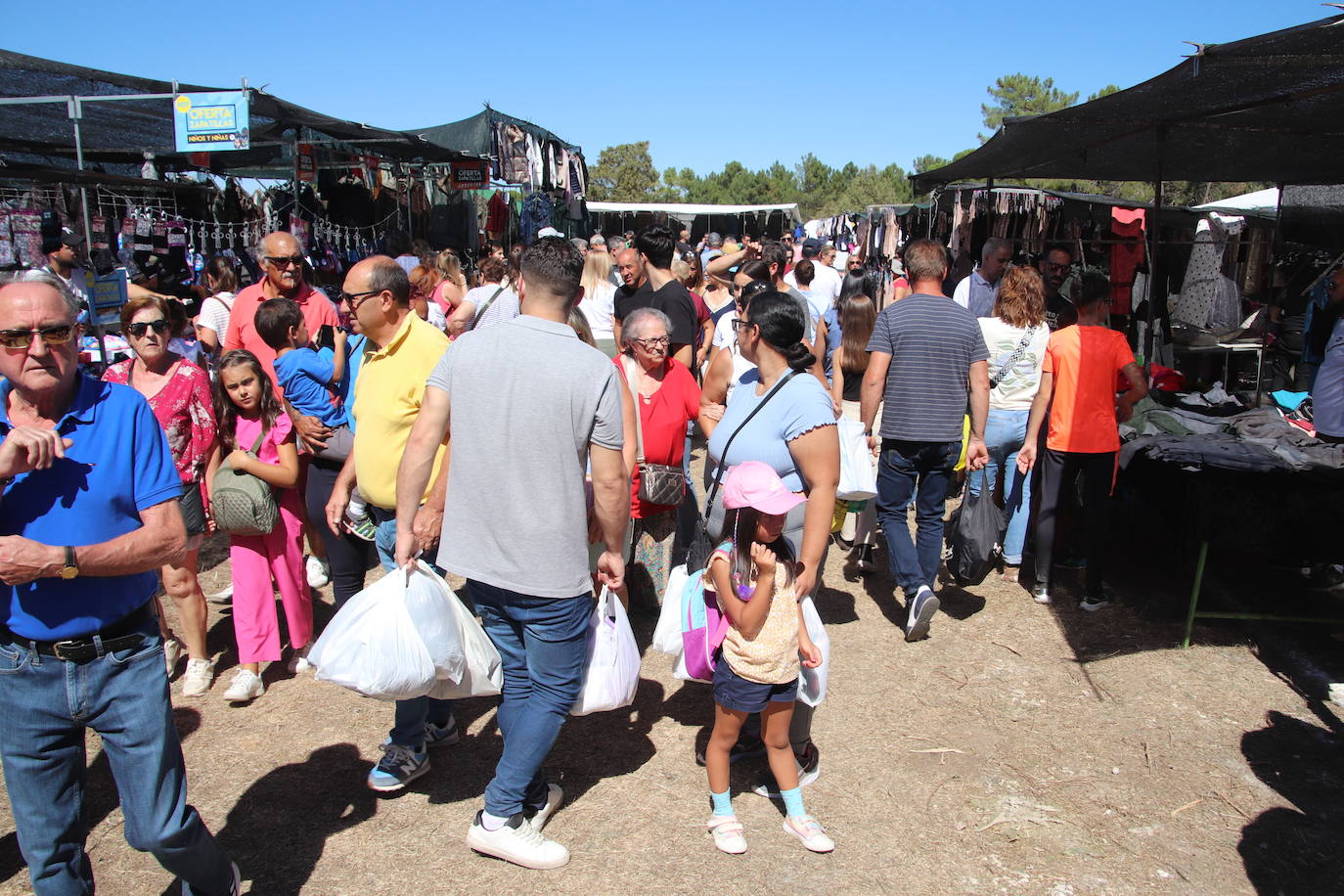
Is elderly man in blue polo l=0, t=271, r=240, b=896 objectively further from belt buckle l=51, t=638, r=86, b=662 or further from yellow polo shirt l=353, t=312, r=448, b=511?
yellow polo shirt l=353, t=312, r=448, b=511

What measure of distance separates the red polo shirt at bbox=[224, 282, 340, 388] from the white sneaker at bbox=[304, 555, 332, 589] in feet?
4.15

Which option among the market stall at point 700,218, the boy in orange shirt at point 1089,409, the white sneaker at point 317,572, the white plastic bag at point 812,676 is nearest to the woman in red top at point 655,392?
the white plastic bag at point 812,676

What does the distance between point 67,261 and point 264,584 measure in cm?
377

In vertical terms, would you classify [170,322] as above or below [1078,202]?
below

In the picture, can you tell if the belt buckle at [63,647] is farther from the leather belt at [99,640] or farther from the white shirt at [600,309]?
the white shirt at [600,309]

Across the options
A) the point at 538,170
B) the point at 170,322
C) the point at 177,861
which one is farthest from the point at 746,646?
the point at 538,170

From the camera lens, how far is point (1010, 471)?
5.55 meters

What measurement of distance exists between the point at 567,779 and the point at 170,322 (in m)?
3.03

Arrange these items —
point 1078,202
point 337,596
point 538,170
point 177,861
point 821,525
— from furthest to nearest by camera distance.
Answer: point 538,170, point 1078,202, point 337,596, point 821,525, point 177,861

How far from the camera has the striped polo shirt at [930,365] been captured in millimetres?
4566

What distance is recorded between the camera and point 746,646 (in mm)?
2898

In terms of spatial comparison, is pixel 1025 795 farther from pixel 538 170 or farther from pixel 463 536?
pixel 538 170

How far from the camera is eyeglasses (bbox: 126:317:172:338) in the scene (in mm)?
3938

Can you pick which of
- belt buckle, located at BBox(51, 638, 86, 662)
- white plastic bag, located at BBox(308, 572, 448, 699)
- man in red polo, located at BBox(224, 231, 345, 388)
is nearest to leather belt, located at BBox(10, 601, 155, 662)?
belt buckle, located at BBox(51, 638, 86, 662)
